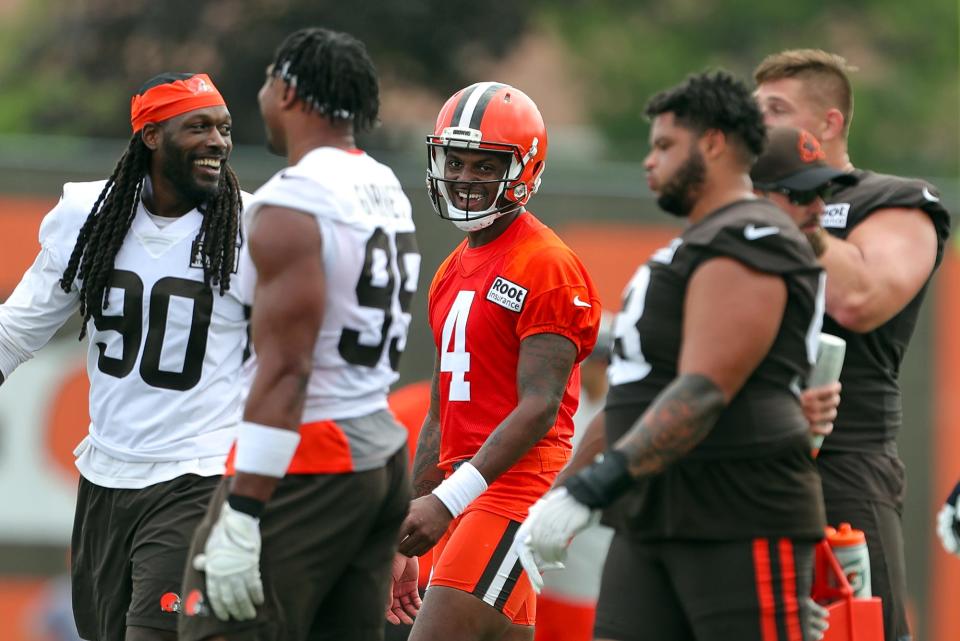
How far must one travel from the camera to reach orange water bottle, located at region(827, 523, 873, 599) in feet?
15.9

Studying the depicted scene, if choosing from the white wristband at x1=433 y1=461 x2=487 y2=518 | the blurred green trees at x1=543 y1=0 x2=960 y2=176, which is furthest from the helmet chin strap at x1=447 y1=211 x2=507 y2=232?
the blurred green trees at x1=543 y1=0 x2=960 y2=176

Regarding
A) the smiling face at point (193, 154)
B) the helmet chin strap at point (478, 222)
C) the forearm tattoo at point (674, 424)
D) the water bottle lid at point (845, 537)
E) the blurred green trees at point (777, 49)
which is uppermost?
the blurred green trees at point (777, 49)

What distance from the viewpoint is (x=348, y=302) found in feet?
13.8

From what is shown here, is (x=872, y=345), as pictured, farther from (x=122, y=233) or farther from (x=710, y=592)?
(x=122, y=233)

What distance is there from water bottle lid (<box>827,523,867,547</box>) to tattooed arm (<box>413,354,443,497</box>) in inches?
60.1

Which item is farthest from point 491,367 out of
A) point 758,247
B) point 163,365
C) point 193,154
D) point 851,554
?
point 758,247

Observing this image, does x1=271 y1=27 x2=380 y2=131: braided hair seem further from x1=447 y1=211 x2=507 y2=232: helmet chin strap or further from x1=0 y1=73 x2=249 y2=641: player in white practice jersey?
x1=447 y1=211 x2=507 y2=232: helmet chin strap

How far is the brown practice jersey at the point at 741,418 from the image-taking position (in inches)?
164

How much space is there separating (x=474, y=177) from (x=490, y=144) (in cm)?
13

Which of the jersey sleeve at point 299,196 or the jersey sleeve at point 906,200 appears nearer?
→ the jersey sleeve at point 299,196

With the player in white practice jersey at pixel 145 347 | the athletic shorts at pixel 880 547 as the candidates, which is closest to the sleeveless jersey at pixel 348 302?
the player in white practice jersey at pixel 145 347

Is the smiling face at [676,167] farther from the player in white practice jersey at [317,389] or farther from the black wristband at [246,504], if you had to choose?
the black wristband at [246,504]

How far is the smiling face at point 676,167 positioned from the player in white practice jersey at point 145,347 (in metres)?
1.63

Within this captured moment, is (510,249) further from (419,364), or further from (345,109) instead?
(419,364)
